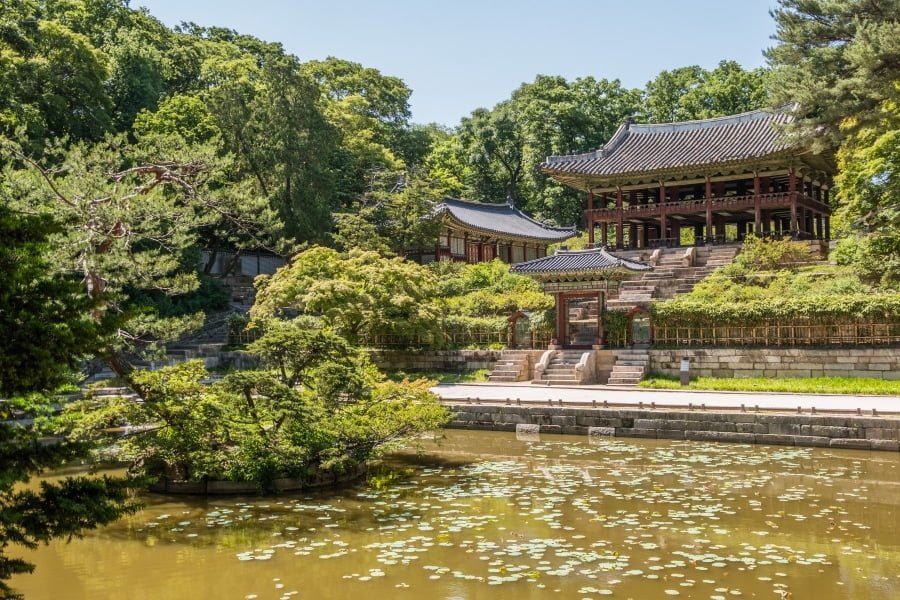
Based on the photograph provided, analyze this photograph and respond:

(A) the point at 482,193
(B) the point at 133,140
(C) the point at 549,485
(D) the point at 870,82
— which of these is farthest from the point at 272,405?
(A) the point at 482,193

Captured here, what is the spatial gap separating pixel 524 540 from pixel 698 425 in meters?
9.50

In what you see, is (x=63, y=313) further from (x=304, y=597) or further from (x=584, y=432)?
(x=584, y=432)

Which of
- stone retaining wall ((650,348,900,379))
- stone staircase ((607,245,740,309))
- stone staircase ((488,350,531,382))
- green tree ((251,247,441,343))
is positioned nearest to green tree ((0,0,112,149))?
green tree ((251,247,441,343))

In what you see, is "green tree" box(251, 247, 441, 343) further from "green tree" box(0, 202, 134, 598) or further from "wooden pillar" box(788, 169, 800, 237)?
"green tree" box(0, 202, 134, 598)

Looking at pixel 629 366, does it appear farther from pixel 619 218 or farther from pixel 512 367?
pixel 619 218

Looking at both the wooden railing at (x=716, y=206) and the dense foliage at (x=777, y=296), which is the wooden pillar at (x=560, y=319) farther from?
the wooden railing at (x=716, y=206)

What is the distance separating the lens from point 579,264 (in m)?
28.7

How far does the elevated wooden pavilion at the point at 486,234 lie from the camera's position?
45.2 m

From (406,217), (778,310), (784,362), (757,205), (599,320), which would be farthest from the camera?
(406,217)

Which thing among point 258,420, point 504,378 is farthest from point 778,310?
point 258,420

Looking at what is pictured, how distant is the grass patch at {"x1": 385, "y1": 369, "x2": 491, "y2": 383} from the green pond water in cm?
1264

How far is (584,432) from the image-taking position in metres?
20.2

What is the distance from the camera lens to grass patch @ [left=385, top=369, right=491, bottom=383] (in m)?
28.9

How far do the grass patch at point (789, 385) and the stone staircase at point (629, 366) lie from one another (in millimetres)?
400
